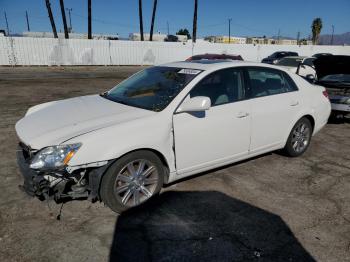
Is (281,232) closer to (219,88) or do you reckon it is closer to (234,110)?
(234,110)

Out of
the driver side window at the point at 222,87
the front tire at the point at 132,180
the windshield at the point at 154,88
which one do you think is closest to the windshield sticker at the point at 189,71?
the windshield at the point at 154,88

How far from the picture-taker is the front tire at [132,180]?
323cm

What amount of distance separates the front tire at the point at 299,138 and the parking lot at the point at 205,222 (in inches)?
17.0

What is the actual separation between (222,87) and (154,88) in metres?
0.89

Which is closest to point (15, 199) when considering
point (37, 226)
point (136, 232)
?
point (37, 226)

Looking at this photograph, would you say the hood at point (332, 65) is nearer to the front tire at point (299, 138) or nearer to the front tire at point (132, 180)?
the front tire at point (299, 138)

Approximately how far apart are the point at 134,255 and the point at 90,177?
876mm

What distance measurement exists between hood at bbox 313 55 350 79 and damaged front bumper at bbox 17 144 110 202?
6542 mm

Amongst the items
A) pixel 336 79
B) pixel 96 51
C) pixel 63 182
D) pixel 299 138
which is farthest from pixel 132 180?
pixel 96 51

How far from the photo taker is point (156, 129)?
342 cm

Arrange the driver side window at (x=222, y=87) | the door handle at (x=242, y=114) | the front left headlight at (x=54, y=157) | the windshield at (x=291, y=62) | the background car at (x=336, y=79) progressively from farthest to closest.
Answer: the windshield at (x=291, y=62)
the background car at (x=336, y=79)
the door handle at (x=242, y=114)
the driver side window at (x=222, y=87)
the front left headlight at (x=54, y=157)

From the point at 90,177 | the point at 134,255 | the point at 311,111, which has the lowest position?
the point at 134,255

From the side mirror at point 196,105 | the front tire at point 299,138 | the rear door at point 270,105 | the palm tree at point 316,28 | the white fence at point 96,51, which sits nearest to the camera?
the side mirror at point 196,105

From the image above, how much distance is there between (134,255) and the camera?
281 cm
